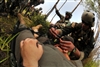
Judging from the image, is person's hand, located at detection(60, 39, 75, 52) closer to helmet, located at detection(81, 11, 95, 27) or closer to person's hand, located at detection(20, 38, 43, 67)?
person's hand, located at detection(20, 38, 43, 67)

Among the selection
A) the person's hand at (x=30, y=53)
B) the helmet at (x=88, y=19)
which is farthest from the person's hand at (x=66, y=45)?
the helmet at (x=88, y=19)

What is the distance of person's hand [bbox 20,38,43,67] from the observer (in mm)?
1073

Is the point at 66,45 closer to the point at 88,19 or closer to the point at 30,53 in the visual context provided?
the point at 30,53

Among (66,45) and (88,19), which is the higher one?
(88,19)

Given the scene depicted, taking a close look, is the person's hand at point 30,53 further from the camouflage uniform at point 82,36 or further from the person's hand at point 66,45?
the camouflage uniform at point 82,36

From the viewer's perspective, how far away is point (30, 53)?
1.08 metres

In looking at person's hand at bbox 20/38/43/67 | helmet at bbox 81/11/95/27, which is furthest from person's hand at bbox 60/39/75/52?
helmet at bbox 81/11/95/27

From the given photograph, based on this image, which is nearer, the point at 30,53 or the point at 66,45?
the point at 30,53

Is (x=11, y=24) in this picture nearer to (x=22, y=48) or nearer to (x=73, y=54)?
(x=73, y=54)

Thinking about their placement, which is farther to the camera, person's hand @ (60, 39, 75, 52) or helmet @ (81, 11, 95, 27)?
helmet @ (81, 11, 95, 27)

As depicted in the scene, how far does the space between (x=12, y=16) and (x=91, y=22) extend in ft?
5.87

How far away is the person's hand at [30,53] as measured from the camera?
42.3 inches

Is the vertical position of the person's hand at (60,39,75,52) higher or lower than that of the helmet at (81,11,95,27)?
lower

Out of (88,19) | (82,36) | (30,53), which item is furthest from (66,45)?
(82,36)
